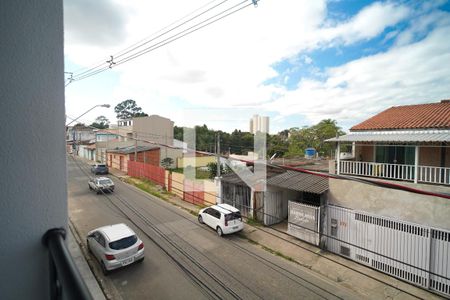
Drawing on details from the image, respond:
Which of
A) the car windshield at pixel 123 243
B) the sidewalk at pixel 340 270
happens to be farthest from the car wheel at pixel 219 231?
the car windshield at pixel 123 243

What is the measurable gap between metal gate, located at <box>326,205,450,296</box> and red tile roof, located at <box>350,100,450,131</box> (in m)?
4.40

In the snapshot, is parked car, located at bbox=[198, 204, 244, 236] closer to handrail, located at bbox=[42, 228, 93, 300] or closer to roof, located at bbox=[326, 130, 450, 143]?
roof, located at bbox=[326, 130, 450, 143]

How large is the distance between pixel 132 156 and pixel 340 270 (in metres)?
24.2

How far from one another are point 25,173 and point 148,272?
26.1 feet

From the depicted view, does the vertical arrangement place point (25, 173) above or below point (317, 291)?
above

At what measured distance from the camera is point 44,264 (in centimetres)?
93

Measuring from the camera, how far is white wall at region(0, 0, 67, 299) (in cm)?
85

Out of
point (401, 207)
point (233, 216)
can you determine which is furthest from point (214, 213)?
point (401, 207)

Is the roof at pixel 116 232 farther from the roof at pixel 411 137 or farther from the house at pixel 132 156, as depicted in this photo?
the house at pixel 132 156

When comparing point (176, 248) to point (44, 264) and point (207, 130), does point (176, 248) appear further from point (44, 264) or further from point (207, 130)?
point (207, 130)

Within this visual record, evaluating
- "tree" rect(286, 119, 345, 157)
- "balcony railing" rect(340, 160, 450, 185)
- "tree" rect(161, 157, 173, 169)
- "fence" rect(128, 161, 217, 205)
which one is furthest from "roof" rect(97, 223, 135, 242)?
"tree" rect(286, 119, 345, 157)

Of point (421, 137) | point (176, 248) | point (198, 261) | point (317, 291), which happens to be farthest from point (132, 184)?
point (421, 137)

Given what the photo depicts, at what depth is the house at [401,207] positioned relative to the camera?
7.49 meters

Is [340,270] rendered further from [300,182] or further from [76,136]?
[76,136]
